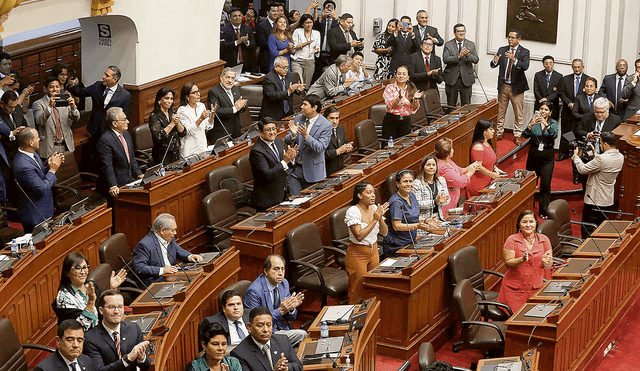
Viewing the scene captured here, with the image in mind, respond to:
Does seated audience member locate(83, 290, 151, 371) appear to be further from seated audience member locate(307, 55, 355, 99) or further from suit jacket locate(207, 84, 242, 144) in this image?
seated audience member locate(307, 55, 355, 99)

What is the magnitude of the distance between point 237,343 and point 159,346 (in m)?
0.58

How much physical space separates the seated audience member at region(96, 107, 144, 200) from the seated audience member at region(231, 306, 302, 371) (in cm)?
260

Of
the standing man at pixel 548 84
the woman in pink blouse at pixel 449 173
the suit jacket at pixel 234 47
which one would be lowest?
the woman in pink blouse at pixel 449 173

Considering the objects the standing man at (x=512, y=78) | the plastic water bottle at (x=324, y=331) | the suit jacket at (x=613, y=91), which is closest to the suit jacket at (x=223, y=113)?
the plastic water bottle at (x=324, y=331)

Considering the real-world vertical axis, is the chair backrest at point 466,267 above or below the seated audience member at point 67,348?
below

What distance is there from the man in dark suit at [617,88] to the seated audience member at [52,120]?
239 inches

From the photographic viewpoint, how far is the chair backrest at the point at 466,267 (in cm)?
661

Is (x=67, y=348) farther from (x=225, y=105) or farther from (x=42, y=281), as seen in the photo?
(x=225, y=105)

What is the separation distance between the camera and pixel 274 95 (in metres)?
9.23

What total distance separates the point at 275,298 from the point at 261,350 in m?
0.80

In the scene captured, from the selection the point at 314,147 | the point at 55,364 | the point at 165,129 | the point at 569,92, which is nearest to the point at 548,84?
the point at 569,92

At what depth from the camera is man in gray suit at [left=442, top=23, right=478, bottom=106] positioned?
11.3m

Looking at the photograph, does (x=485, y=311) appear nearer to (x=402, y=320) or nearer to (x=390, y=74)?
(x=402, y=320)

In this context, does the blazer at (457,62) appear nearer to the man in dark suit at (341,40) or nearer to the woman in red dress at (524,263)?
the man in dark suit at (341,40)
